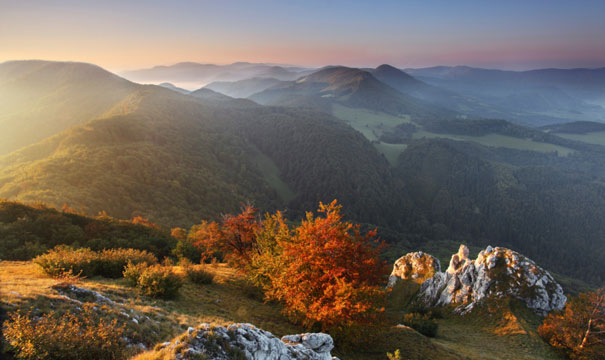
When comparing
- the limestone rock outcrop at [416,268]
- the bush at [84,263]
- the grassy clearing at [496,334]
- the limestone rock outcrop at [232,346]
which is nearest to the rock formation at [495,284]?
the grassy clearing at [496,334]

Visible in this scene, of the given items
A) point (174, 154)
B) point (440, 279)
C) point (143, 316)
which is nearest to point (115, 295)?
point (143, 316)

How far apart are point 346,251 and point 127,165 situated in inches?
4435

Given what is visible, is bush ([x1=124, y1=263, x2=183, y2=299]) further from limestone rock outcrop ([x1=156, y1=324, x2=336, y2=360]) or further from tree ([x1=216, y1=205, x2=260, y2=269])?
tree ([x1=216, y1=205, x2=260, y2=269])

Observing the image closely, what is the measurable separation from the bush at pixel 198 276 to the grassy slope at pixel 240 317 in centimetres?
81

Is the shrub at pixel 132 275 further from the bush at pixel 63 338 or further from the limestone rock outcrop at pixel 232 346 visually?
the limestone rock outcrop at pixel 232 346

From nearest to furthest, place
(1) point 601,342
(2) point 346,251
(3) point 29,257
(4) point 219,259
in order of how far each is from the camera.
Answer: (2) point 346,251 < (1) point 601,342 < (3) point 29,257 < (4) point 219,259

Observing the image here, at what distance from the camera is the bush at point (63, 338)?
8602mm

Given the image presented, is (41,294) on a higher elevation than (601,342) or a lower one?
higher

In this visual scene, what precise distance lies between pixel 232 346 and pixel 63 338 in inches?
230

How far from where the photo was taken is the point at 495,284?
108ft

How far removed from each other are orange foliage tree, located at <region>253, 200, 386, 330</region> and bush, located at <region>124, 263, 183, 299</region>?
7550 mm

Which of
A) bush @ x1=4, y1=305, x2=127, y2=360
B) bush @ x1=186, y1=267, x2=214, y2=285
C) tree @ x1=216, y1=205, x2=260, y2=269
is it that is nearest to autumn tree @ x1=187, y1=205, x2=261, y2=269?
tree @ x1=216, y1=205, x2=260, y2=269

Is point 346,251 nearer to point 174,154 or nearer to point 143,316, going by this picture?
point 143,316

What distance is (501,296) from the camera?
31.9 meters
